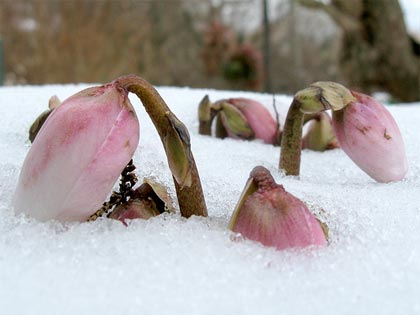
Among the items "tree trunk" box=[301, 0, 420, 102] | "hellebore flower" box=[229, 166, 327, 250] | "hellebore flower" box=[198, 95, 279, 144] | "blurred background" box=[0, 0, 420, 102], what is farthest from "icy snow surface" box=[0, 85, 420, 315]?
"tree trunk" box=[301, 0, 420, 102]

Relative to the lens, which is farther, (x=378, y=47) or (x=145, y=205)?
(x=378, y=47)

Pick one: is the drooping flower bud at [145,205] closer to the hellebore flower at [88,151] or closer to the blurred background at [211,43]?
the hellebore flower at [88,151]

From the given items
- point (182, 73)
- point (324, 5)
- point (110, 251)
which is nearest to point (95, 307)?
point (110, 251)

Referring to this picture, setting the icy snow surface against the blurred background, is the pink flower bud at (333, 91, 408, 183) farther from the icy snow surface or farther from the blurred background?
the blurred background

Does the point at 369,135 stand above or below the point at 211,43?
above

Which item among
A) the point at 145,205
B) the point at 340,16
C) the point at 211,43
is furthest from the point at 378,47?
the point at 211,43

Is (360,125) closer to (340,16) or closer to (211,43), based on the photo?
(340,16)
